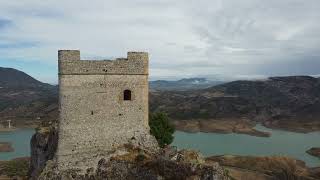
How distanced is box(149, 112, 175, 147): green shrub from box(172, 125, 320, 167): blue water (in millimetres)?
38262

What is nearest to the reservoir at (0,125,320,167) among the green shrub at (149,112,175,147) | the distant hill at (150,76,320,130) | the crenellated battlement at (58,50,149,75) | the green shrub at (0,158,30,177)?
the green shrub at (0,158,30,177)

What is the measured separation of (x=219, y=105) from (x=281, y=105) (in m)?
20.3

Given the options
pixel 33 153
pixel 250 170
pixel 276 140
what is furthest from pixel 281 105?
pixel 33 153

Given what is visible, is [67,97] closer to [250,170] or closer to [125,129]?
[125,129]

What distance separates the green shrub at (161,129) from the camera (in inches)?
1123

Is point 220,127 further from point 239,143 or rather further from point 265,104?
point 265,104

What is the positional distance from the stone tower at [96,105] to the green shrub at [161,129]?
283 inches

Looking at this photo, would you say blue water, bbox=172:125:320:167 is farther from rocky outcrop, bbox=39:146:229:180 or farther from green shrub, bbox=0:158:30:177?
rocky outcrop, bbox=39:146:229:180

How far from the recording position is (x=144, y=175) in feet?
66.2

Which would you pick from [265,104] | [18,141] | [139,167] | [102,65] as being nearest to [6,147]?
[18,141]

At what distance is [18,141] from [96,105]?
231 feet

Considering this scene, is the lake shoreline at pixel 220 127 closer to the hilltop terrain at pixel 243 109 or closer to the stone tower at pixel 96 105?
the hilltop terrain at pixel 243 109

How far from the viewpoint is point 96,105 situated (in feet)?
68.2

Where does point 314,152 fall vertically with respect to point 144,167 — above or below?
below
